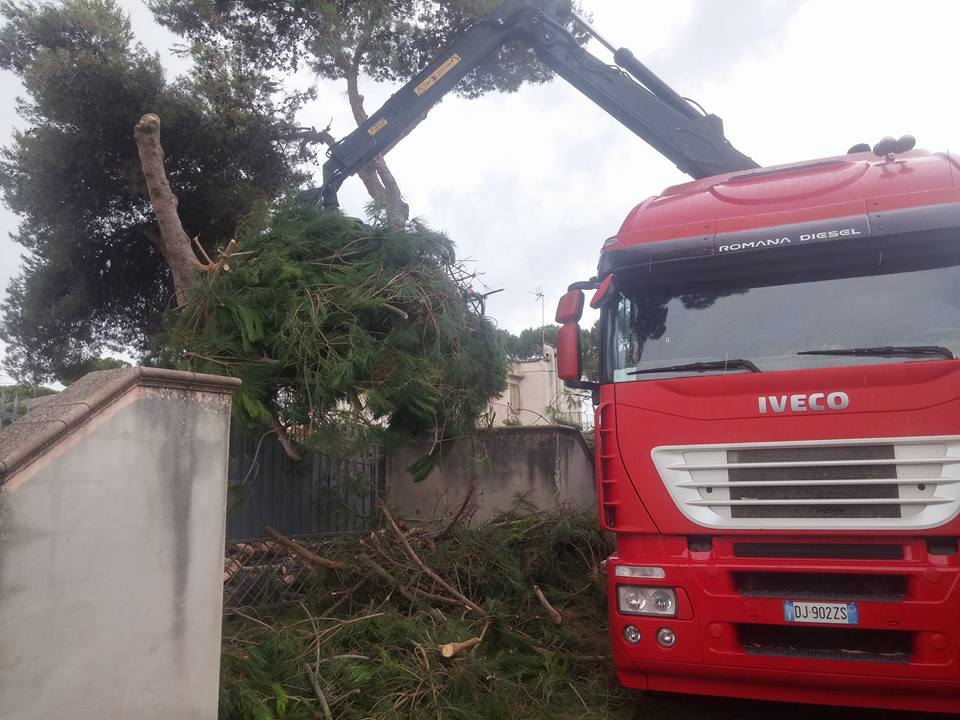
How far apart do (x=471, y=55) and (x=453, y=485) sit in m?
4.73

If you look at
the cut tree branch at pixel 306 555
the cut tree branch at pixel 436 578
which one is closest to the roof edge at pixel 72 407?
the cut tree branch at pixel 306 555

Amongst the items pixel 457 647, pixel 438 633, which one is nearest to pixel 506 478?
pixel 438 633

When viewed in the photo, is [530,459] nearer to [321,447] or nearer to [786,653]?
[321,447]

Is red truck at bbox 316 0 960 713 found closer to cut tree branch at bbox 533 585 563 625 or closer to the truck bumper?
the truck bumper

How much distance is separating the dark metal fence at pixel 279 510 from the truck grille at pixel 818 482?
2.86 meters

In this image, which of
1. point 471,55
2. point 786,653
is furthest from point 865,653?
point 471,55

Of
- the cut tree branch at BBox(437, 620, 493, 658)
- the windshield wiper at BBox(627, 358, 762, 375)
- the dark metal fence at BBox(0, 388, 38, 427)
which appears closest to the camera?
the windshield wiper at BBox(627, 358, 762, 375)

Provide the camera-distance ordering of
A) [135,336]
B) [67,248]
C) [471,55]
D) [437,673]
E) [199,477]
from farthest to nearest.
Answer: [135,336], [67,248], [471,55], [437,673], [199,477]

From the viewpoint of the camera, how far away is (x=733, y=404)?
14.5 ft

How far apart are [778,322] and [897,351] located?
2.08ft

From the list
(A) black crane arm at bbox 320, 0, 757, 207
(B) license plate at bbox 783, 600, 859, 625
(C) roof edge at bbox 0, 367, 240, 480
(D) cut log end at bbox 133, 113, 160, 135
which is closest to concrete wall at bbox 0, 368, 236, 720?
(C) roof edge at bbox 0, 367, 240, 480

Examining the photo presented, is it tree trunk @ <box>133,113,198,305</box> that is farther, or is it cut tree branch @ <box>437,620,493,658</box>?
tree trunk @ <box>133,113,198,305</box>

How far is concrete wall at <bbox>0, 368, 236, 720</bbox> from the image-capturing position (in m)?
3.21

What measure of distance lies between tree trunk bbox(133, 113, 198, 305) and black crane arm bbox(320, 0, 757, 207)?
1555 mm
